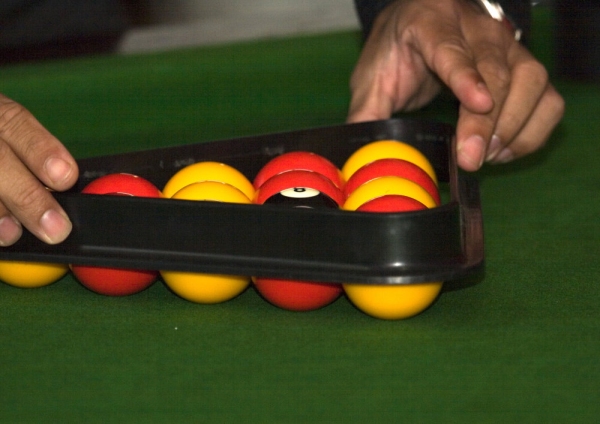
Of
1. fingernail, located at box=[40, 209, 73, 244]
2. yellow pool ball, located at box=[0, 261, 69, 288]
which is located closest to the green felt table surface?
yellow pool ball, located at box=[0, 261, 69, 288]

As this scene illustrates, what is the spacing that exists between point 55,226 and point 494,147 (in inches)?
46.2

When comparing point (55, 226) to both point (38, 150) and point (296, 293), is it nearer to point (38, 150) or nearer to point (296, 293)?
point (38, 150)

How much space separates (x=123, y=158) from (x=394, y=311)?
758 millimetres

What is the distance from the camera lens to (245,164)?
6.95 feet

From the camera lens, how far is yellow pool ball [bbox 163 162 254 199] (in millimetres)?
1934

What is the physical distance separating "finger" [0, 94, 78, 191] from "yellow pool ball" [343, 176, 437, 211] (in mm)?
572

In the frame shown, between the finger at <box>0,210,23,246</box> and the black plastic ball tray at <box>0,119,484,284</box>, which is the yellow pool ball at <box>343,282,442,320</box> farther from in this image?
the finger at <box>0,210,23,246</box>

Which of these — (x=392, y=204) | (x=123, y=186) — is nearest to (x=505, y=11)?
(x=392, y=204)

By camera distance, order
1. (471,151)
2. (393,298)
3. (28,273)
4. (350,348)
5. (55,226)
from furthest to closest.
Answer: (471,151) < (28,273) < (55,226) < (393,298) < (350,348)

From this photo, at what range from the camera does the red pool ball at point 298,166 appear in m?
1.97

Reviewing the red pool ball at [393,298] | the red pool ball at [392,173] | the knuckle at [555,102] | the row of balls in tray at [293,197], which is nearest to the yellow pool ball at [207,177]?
the row of balls in tray at [293,197]

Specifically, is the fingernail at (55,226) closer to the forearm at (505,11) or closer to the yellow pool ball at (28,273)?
the yellow pool ball at (28,273)

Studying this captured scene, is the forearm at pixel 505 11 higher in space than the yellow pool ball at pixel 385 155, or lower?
higher

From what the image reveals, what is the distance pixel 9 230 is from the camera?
5.65 ft
